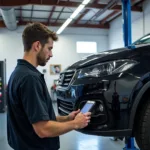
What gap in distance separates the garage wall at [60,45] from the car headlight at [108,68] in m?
9.02

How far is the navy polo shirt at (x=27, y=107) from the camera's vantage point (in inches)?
45.1

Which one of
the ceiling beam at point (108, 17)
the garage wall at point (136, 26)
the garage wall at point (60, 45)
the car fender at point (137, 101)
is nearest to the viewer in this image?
the car fender at point (137, 101)

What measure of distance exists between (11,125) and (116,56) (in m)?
0.97

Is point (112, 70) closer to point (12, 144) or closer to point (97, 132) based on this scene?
point (97, 132)

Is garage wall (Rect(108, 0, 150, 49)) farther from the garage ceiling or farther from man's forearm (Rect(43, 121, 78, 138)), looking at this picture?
man's forearm (Rect(43, 121, 78, 138))

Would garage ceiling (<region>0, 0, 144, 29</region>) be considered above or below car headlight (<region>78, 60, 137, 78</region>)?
above

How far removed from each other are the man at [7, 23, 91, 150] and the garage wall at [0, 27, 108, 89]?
952cm

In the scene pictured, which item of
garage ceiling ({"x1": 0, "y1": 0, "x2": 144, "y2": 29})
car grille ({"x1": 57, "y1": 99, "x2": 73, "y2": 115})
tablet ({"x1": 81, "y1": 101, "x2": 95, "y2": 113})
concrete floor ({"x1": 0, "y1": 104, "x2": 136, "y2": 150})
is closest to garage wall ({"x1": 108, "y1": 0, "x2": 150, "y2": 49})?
garage ceiling ({"x1": 0, "y1": 0, "x2": 144, "y2": 29})

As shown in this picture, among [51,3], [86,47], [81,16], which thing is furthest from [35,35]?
[86,47]

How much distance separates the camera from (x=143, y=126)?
1699 millimetres

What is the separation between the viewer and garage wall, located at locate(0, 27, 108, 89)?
34.8 ft

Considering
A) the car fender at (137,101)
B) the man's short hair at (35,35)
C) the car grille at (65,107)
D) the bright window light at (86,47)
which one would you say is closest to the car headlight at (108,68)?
the car fender at (137,101)

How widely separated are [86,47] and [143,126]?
396 inches

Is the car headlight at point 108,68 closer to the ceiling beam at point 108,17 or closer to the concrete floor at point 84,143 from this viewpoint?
the concrete floor at point 84,143
